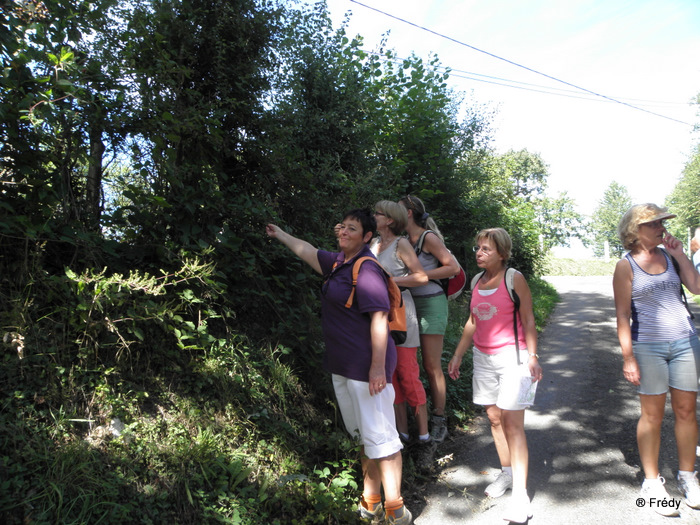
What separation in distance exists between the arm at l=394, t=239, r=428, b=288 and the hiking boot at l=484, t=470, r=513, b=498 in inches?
60.3

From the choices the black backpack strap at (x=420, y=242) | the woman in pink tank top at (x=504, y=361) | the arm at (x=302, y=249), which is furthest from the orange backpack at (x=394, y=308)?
→ the black backpack strap at (x=420, y=242)

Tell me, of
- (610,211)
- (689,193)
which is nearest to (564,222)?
(610,211)

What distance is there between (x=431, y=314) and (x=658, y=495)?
1.98 meters

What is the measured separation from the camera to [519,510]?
10.5ft

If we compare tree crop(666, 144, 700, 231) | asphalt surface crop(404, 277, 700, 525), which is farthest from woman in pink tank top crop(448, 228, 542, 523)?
tree crop(666, 144, 700, 231)

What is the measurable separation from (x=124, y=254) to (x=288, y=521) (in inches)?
81.1

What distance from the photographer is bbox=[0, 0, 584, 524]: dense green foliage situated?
2.76 metres

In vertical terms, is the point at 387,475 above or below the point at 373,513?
above

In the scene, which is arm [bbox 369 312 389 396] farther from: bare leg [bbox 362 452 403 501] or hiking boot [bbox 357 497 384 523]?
hiking boot [bbox 357 497 384 523]

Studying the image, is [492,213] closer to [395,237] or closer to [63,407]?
[395,237]

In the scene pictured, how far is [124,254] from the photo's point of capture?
3463mm

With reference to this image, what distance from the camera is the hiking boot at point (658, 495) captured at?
3191 mm

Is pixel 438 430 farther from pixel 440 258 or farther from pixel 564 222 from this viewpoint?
pixel 564 222

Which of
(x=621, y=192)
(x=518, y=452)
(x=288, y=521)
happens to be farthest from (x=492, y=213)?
(x=621, y=192)
